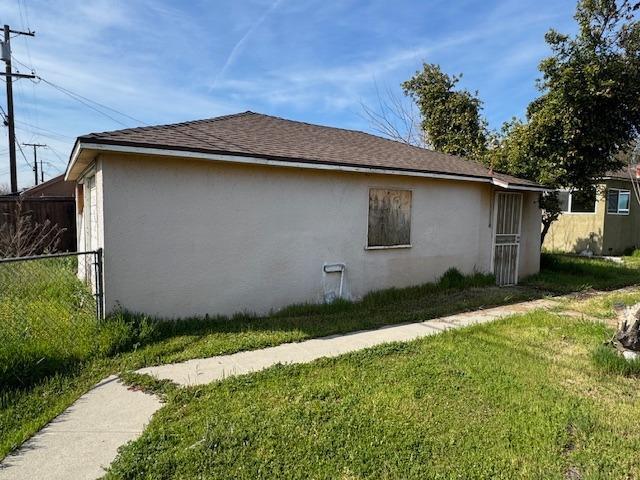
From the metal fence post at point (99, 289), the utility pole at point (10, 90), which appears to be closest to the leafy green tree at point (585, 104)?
the metal fence post at point (99, 289)

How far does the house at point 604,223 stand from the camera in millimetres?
17328

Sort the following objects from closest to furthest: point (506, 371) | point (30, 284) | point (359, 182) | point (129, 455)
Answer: point (129, 455), point (506, 371), point (30, 284), point (359, 182)

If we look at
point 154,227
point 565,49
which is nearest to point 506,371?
point 154,227

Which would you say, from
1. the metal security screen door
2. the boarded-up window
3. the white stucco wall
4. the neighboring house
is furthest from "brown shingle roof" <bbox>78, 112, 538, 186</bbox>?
the neighboring house

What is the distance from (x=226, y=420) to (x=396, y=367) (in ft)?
7.06

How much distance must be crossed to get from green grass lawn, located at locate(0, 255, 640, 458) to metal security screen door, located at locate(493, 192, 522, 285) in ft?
5.06

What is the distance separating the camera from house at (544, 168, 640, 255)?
56.9ft

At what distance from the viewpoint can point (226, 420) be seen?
3498mm

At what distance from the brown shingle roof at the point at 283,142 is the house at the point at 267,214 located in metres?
0.04

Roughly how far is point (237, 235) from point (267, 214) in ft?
2.15

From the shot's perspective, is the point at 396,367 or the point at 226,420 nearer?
the point at 226,420

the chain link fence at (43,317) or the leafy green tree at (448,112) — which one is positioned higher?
the leafy green tree at (448,112)

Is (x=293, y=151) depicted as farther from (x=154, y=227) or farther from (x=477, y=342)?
(x=477, y=342)

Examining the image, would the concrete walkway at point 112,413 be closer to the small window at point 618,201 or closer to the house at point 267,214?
the house at point 267,214
